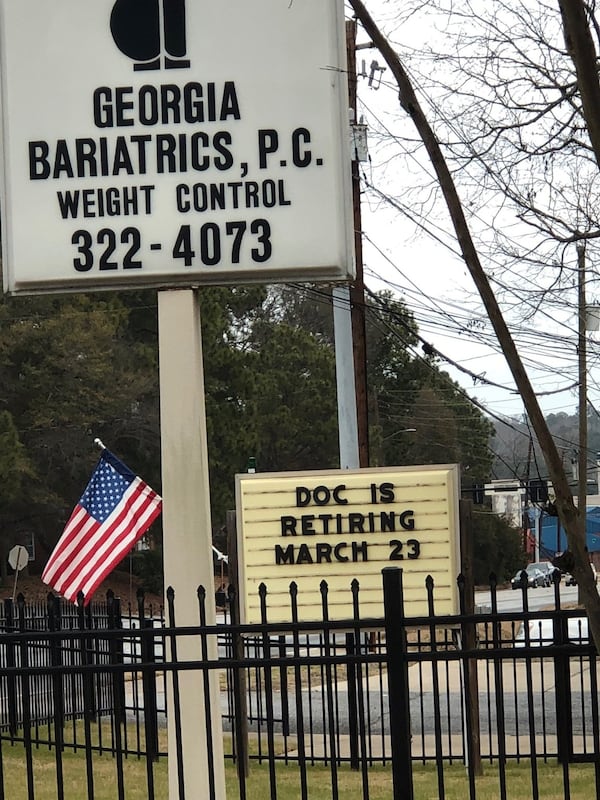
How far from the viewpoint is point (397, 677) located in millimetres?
4746

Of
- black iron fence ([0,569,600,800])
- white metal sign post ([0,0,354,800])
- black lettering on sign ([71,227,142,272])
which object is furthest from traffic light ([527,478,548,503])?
black lettering on sign ([71,227,142,272])

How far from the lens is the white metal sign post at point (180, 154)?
5.77 m

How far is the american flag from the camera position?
39.0ft

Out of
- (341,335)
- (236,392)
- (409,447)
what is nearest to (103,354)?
(236,392)

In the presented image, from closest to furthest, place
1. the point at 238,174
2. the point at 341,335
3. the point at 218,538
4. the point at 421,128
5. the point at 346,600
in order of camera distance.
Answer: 1. the point at 421,128
2. the point at 238,174
3. the point at 346,600
4. the point at 341,335
5. the point at 218,538

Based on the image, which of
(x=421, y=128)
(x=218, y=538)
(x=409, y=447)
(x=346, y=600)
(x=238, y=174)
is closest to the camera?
(x=421, y=128)

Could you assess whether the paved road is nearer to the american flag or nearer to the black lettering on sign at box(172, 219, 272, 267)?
the american flag

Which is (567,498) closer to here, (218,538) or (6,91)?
(6,91)

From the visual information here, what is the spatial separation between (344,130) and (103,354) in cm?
4127

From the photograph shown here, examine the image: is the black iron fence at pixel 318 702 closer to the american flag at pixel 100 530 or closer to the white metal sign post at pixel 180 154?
the american flag at pixel 100 530

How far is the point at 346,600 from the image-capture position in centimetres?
1138

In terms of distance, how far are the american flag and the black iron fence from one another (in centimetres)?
52

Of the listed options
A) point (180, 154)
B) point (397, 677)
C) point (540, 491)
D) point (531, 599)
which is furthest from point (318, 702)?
point (531, 599)

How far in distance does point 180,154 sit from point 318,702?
15.7 m
